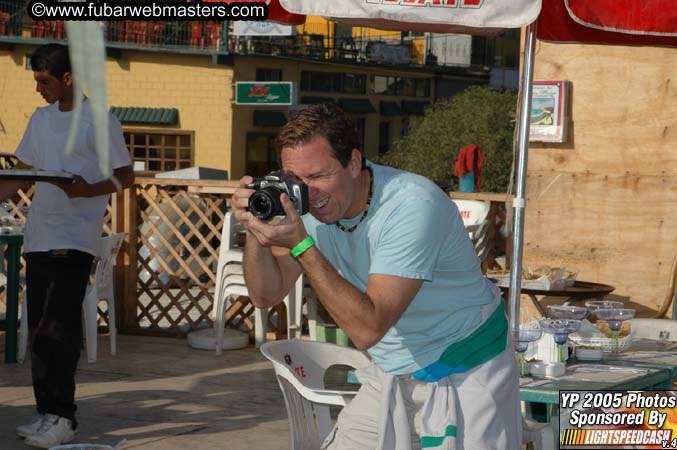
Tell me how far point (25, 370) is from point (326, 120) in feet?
12.8

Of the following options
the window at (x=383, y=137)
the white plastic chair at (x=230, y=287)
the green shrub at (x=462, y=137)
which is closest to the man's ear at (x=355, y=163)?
the white plastic chair at (x=230, y=287)

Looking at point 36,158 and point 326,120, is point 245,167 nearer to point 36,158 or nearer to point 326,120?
point 36,158

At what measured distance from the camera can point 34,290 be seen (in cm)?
396

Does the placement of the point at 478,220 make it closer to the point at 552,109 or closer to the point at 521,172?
the point at 552,109

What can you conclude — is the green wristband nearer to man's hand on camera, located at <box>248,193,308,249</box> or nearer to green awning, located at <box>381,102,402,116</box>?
man's hand on camera, located at <box>248,193,308,249</box>

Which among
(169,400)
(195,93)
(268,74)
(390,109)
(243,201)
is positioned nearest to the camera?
(243,201)

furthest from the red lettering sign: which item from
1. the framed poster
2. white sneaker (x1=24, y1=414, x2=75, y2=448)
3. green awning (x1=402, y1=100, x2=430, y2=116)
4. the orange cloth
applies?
green awning (x1=402, y1=100, x2=430, y2=116)

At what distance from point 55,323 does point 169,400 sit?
1.15m

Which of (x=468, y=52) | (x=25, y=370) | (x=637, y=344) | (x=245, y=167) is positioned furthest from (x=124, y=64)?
(x=637, y=344)

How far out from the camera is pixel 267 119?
2930 cm

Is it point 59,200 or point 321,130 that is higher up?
point 321,130

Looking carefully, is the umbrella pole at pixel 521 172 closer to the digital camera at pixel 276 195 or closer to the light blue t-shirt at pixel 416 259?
the light blue t-shirt at pixel 416 259

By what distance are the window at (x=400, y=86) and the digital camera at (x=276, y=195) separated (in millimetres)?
33192

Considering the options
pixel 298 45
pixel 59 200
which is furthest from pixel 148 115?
pixel 59 200
